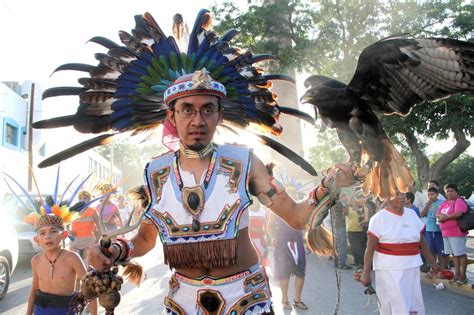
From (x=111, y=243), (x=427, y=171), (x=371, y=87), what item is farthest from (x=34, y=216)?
(x=427, y=171)

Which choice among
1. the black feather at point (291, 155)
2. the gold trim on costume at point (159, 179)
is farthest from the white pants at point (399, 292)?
the gold trim on costume at point (159, 179)

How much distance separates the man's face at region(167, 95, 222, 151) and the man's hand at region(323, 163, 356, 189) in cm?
76

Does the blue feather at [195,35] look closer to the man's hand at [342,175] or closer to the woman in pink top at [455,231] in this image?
the man's hand at [342,175]

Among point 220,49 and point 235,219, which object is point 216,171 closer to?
point 235,219

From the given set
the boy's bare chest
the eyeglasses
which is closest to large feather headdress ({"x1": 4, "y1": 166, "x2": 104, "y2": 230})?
the boy's bare chest

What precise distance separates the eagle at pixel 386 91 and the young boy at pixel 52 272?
324cm

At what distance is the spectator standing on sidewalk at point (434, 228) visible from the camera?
10.1m

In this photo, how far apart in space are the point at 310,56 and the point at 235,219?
693 inches

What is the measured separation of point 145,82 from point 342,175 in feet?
5.02

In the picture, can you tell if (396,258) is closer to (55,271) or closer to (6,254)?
(55,271)

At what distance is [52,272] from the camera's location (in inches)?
192

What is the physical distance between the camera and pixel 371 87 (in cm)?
287

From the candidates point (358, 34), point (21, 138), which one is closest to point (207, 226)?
point (358, 34)

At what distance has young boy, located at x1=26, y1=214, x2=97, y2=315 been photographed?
15.5 ft
